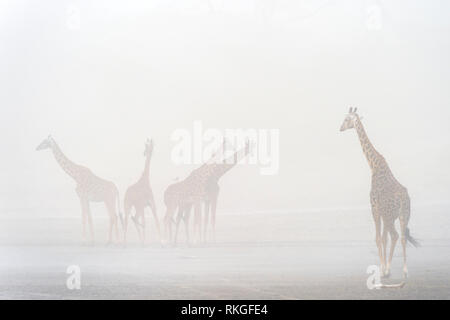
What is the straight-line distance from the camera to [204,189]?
7.87 meters

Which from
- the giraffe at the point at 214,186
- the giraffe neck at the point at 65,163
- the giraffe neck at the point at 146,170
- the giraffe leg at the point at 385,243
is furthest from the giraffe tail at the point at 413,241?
the giraffe neck at the point at 65,163

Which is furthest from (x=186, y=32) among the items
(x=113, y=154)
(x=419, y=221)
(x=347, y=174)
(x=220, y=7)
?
(x=419, y=221)

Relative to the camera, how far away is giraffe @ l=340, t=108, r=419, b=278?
7.27 metres

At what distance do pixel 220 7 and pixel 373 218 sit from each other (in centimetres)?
237

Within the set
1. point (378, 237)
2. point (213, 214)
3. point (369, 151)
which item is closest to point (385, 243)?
point (378, 237)

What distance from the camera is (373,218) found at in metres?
7.48

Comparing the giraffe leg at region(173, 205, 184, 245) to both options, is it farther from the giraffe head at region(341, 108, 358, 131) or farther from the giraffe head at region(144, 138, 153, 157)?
the giraffe head at region(341, 108, 358, 131)

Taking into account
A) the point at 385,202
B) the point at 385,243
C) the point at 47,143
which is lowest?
the point at 385,243

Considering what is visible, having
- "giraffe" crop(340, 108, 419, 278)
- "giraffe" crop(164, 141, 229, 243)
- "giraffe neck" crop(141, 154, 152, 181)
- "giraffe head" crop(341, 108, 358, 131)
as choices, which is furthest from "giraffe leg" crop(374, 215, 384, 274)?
"giraffe neck" crop(141, 154, 152, 181)

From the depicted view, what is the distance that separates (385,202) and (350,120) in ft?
2.60

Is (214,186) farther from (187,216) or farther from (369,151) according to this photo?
(369,151)

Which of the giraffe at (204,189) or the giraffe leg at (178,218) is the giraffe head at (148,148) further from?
the giraffe leg at (178,218)

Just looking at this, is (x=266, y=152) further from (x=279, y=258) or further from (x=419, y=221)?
(x=419, y=221)

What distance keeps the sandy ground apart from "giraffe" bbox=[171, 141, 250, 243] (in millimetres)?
189
